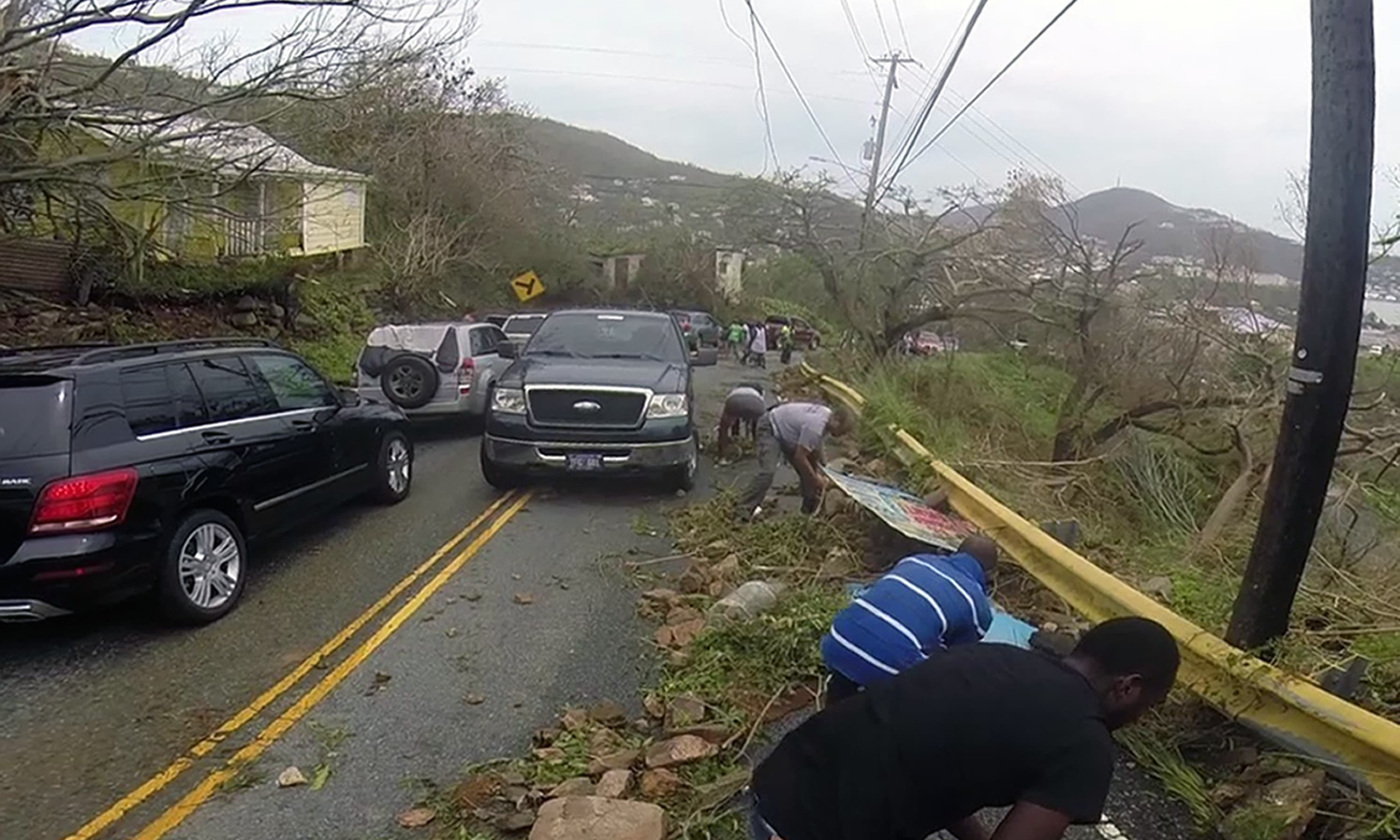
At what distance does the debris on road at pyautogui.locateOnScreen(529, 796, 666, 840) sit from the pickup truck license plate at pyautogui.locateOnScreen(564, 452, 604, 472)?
Answer: 18.9 feet

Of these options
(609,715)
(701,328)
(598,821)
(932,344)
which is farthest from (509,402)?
(701,328)

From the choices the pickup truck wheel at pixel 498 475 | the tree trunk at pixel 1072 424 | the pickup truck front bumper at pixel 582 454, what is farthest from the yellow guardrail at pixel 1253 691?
the tree trunk at pixel 1072 424

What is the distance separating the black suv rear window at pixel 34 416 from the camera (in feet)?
17.6

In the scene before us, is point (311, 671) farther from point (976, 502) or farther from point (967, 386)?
point (967, 386)

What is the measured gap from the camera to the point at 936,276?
18.3m

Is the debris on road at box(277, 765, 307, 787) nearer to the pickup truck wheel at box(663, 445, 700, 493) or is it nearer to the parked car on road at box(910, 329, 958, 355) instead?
the pickup truck wheel at box(663, 445, 700, 493)

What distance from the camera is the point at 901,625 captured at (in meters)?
3.33

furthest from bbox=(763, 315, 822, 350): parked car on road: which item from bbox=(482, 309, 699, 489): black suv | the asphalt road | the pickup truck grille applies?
the asphalt road

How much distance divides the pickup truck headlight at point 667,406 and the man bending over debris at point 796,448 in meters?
0.93

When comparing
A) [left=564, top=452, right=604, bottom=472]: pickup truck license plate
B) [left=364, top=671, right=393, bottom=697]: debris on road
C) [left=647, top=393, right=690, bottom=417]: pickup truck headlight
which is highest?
[left=647, top=393, right=690, bottom=417]: pickup truck headlight

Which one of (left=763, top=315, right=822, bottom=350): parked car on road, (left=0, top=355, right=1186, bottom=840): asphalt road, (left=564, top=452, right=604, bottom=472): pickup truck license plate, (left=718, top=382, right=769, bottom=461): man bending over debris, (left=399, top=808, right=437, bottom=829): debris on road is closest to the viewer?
(left=399, top=808, right=437, bottom=829): debris on road

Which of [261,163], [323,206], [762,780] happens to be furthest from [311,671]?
[323,206]

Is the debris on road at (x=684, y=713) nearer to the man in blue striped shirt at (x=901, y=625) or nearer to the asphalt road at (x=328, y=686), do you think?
the asphalt road at (x=328, y=686)

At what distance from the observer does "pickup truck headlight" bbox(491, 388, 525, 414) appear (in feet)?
31.7
